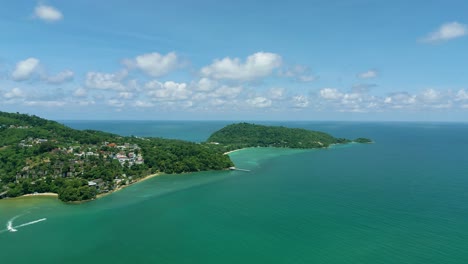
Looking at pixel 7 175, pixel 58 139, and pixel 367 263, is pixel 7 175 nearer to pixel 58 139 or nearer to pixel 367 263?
pixel 58 139

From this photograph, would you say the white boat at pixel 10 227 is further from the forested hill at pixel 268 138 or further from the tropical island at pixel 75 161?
the forested hill at pixel 268 138

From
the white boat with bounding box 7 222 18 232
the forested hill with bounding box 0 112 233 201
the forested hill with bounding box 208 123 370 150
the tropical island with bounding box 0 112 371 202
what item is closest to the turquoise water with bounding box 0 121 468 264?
the white boat with bounding box 7 222 18 232

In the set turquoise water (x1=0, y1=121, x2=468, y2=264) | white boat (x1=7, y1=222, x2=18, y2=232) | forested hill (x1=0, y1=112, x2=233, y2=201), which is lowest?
white boat (x1=7, y1=222, x2=18, y2=232)

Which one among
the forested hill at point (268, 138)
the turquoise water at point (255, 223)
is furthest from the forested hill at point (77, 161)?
the forested hill at point (268, 138)

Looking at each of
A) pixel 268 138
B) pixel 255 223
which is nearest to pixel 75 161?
pixel 255 223

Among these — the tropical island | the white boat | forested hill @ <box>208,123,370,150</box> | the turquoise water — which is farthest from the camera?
forested hill @ <box>208,123,370,150</box>

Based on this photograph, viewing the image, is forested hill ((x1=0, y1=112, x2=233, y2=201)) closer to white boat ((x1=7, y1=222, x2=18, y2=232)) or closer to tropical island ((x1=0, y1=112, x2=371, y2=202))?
tropical island ((x1=0, y1=112, x2=371, y2=202))
